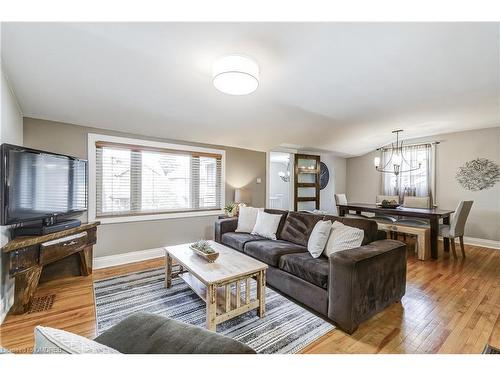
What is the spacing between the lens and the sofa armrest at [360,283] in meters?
1.71

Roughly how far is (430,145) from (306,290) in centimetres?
508

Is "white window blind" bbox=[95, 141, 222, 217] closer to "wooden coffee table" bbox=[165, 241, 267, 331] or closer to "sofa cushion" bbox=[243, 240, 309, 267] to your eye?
"wooden coffee table" bbox=[165, 241, 267, 331]

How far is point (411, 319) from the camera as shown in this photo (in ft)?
6.40

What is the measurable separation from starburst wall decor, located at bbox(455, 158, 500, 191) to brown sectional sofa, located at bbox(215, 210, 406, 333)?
151 inches

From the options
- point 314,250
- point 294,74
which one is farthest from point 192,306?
point 294,74

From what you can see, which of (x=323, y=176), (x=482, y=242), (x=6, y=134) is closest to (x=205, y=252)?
(x=6, y=134)

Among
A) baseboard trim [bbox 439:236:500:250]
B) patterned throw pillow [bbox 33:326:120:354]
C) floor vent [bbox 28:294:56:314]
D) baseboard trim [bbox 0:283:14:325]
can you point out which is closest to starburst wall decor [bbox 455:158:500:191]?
baseboard trim [bbox 439:236:500:250]

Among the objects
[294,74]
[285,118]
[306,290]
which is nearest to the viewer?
[306,290]

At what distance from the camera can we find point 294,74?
2.23 meters

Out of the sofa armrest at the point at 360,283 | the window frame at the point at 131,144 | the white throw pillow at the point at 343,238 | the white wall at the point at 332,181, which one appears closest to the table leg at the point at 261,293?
the sofa armrest at the point at 360,283

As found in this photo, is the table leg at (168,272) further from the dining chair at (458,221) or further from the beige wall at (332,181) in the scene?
the beige wall at (332,181)

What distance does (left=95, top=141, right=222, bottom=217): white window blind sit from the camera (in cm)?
321

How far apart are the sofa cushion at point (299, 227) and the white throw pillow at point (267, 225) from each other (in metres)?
0.12
